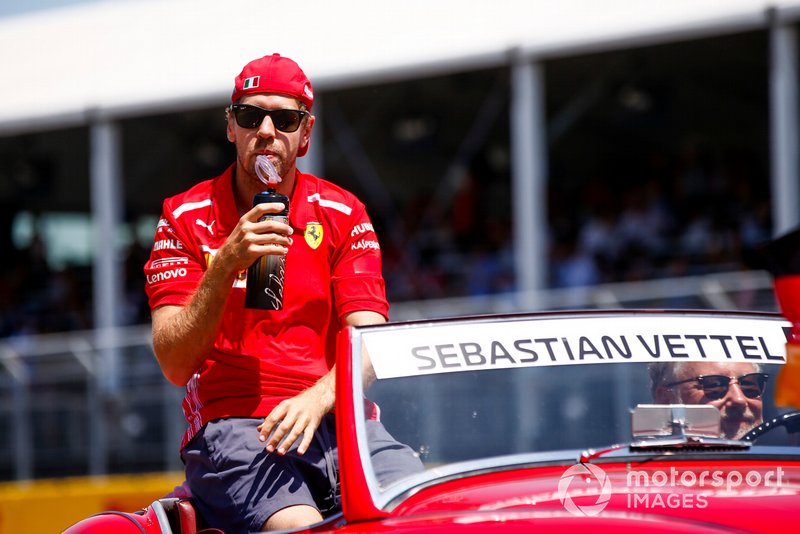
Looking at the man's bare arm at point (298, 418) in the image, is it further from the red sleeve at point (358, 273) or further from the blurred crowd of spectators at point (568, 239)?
the blurred crowd of spectators at point (568, 239)

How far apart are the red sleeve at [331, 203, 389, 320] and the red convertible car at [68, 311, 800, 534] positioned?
33 cm

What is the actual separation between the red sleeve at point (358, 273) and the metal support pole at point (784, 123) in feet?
22.8

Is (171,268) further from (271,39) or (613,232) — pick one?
(271,39)

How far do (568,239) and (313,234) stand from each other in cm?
956

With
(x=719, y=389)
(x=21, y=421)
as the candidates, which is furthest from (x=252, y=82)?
(x=21, y=421)

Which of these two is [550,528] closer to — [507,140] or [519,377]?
[519,377]

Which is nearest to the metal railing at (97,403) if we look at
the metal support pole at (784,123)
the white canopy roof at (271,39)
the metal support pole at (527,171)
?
the metal support pole at (527,171)

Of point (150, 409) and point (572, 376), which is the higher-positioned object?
point (150, 409)

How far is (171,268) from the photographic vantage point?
337 centimetres

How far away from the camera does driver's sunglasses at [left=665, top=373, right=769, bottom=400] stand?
2893 millimetres

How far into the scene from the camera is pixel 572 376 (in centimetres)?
544

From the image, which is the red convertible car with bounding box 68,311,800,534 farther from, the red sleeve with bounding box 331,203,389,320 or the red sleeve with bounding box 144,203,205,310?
the red sleeve with bounding box 144,203,205,310

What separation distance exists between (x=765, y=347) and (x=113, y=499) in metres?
6.58

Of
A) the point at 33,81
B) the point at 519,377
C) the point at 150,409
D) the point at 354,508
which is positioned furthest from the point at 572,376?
the point at 33,81
